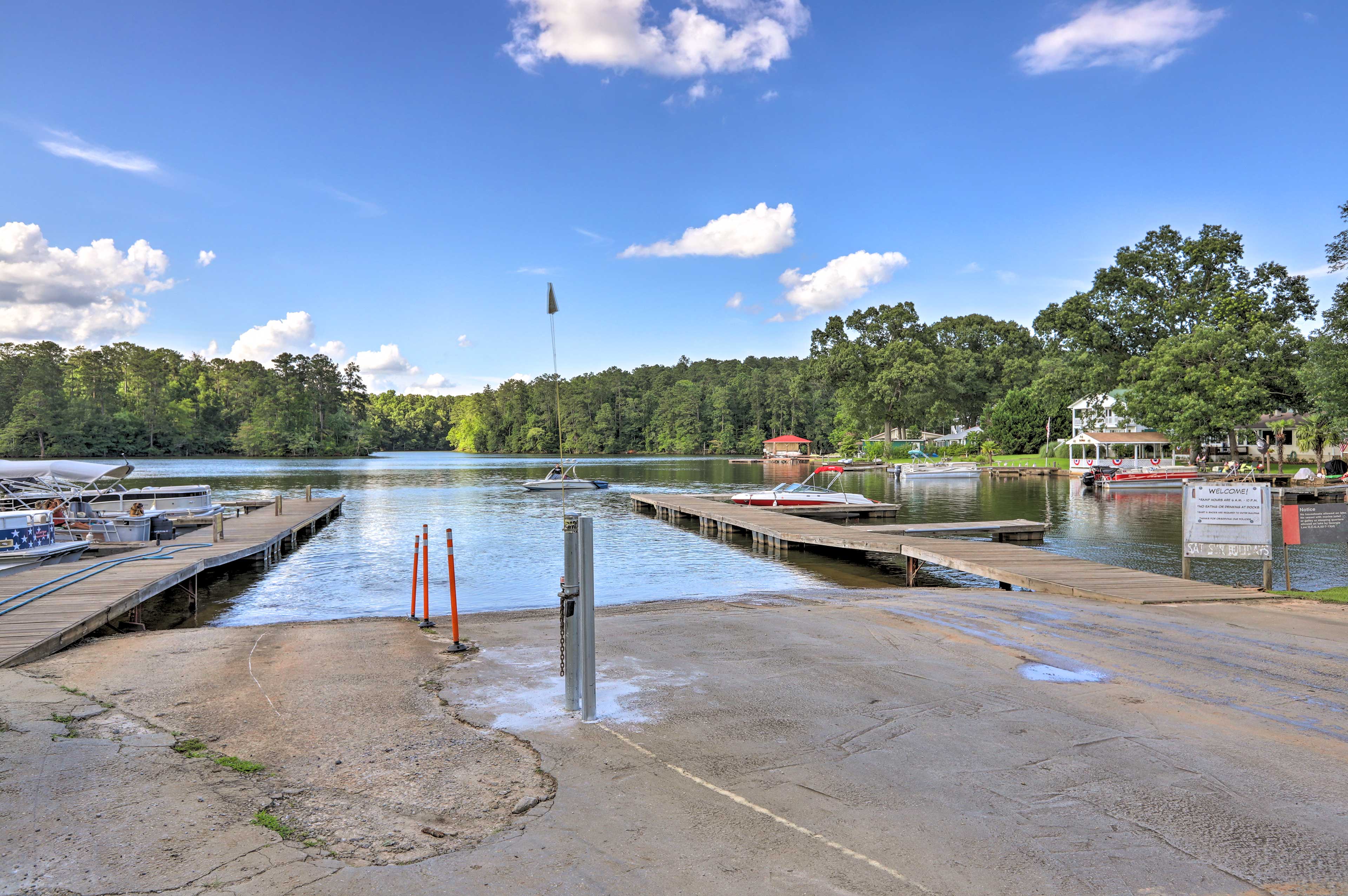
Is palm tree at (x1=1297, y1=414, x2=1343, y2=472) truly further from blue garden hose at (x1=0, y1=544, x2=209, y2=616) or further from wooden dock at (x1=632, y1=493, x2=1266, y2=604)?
blue garden hose at (x1=0, y1=544, x2=209, y2=616)

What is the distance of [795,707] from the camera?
604cm

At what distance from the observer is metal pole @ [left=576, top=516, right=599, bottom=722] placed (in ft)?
18.6

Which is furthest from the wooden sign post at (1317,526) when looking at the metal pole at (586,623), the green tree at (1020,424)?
the green tree at (1020,424)

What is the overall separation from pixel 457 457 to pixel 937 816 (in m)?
134

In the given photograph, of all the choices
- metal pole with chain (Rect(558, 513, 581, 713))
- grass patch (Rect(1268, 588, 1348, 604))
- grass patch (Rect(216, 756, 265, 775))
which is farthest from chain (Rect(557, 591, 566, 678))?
grass patch (Rect(1268, 588, 1348, 604))

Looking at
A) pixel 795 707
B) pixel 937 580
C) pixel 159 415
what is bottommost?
pixel 937 580

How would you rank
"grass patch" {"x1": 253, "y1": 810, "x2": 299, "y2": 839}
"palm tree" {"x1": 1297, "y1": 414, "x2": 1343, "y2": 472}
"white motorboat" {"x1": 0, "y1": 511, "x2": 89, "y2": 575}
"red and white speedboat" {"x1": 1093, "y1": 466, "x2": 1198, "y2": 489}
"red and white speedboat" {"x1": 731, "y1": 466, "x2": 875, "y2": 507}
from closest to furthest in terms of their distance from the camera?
"grass patch" {"x1": 253, "y1": 810, "x2": 299, "y2": 839} < "white motorboat" {"x1": 0, "y1": 511, "x2": 89, "y2": 575} < "red and white speedboat" {"x1": 731, "y1": 466, "x2": 875, "y2": 507} < "palm tree" {"x1": 1297, "y1": 414, "x2": 1343, "y2": 472} < "red and white speedboat" {"x1": 1093, "y1": 466, "x2": 1198, "y2": 489}

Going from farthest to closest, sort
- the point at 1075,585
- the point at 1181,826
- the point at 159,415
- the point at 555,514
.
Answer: the point at 159,415 → the point at 555,514 → the point at 1075,585 → the point at 1181,826

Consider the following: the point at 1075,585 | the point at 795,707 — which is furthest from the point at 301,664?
the point at 1075,585

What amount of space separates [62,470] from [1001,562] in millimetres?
22822

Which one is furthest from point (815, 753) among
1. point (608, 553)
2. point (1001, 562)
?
point (608, 553)

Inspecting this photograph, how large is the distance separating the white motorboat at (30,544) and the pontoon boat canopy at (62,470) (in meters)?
4.34

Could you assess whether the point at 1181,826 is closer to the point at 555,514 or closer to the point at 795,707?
the point at 795,707

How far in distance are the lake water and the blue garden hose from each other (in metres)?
1.05
